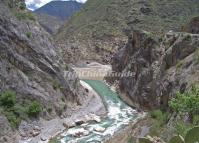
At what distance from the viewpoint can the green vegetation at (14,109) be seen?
140ft

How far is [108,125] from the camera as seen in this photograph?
4931 centimetres

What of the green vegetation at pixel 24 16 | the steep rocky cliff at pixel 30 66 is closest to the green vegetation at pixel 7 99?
the steep rocky cliff at pixel 30 66

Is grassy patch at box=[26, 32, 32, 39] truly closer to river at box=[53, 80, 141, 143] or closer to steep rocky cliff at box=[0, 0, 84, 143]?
steep rocky cliff at box=[0, 0, 84, 143]

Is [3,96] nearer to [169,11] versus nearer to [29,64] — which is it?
[29,64]

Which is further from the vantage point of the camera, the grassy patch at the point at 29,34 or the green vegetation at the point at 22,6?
the green vegetation at the point at 22,6

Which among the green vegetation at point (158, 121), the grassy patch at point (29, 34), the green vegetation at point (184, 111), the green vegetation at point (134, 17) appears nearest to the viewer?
the green vegetation at point (184, 111)

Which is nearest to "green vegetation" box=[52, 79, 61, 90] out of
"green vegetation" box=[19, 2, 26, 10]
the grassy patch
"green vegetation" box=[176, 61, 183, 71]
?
the grassy patch

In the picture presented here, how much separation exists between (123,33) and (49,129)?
337ft

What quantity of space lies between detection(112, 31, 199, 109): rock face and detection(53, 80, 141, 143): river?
7.35 ft

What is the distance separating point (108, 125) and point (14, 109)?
11.3m

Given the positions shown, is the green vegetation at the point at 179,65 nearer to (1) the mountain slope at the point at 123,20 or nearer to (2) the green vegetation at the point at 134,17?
(1) the mountain slope at the point at 123,20

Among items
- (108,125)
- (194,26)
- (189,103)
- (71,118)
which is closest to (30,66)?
(71,118)

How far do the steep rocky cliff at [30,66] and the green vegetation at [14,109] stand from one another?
22 centimetres

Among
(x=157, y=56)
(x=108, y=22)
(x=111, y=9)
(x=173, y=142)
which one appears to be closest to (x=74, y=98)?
(x=157, y=56)
